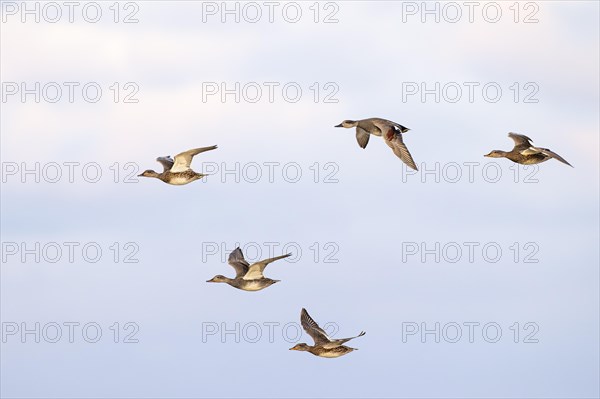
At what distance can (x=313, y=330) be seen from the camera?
47.0m

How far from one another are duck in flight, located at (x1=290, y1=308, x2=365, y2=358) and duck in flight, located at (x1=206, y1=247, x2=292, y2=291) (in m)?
2.07

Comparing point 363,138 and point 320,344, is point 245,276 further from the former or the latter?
point 363,138

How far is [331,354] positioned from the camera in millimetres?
46406

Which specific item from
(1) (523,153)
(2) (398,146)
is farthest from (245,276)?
(1) (523,153)

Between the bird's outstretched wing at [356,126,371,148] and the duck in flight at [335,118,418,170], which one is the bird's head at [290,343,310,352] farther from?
the bird's outstretched wing at [356,126,371,148]

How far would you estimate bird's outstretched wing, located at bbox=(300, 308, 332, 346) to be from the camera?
46.5m

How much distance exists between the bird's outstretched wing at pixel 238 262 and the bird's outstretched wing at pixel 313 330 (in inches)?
106

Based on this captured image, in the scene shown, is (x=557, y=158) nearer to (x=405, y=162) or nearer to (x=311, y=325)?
(x=405, y=162)

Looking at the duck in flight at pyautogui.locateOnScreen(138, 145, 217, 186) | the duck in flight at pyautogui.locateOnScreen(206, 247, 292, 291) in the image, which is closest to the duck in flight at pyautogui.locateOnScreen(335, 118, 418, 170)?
the duck in flight at pyautogui.locateOnScreen(206, 247, 292, 291)

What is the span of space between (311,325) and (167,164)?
320 inches

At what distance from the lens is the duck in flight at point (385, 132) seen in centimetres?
4512

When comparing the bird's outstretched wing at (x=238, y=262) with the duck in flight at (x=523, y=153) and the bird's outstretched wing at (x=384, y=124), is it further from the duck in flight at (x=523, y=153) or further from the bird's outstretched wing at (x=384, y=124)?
the duck in flight at (x=523, y=153)

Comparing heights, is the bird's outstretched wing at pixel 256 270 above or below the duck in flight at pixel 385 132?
below

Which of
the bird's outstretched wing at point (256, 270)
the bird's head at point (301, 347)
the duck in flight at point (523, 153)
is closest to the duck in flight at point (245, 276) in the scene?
the bird's outstretched wing at point (256, 270)
